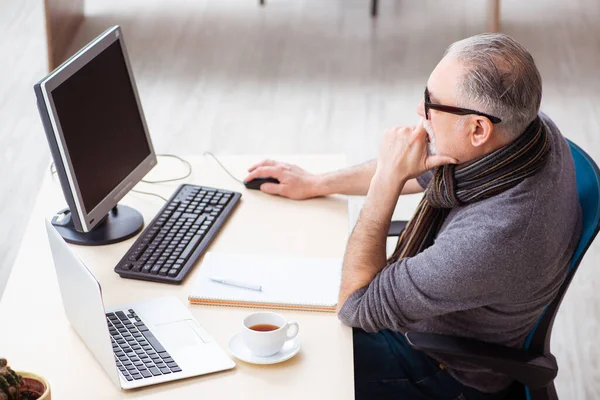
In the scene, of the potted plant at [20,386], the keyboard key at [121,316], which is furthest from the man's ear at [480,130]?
the potted plant at [20,386]

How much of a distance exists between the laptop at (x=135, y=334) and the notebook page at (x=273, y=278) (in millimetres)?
98

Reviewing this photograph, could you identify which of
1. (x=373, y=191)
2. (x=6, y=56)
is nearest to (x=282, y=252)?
(x=373, y=191)

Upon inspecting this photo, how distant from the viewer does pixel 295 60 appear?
16.0 feet

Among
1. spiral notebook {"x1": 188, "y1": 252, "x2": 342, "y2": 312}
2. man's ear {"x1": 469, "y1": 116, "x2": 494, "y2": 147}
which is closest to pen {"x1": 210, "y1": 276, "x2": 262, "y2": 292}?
spiral notebook {"x1": 188, "y1": 252, "x2": 342, "y2": 312}

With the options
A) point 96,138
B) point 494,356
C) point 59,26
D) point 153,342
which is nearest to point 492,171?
point 494,356

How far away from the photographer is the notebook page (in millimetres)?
1766

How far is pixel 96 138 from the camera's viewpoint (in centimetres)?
194

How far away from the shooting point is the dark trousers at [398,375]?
184 centimetres

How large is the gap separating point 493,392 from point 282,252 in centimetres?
54

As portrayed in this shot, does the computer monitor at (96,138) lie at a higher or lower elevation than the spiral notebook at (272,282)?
higher

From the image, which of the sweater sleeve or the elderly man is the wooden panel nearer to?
the elderly man

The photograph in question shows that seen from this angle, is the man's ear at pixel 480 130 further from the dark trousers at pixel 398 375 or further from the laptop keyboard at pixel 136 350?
the laptop keyboard at pixel 136 350

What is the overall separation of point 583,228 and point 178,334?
2.70ft

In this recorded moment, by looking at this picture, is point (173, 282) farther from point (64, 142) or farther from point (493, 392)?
point (493, 392)
